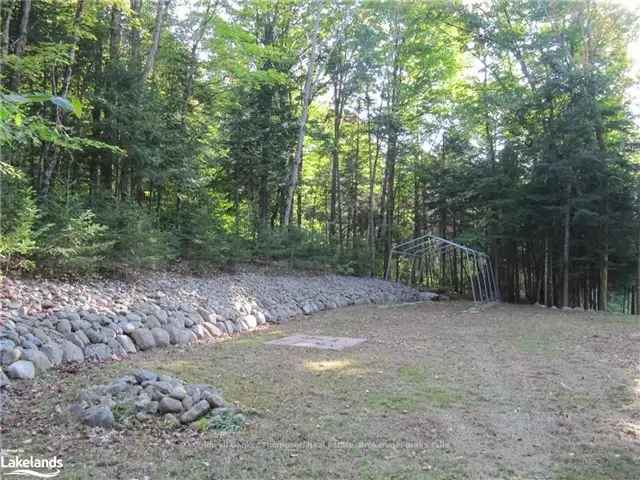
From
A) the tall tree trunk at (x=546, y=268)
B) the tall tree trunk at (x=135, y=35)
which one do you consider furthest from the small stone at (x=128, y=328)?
the tall tree trunk at (x=546, y=268)

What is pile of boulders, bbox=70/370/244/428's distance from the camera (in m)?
2.63

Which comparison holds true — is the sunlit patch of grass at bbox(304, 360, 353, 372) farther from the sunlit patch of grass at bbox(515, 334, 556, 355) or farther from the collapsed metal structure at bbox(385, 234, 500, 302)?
the collapsed metal structure at bbox(385, 234, 500, 302)

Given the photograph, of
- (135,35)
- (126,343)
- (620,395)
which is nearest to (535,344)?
(620,395)

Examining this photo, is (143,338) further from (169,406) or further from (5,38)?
(5,38)

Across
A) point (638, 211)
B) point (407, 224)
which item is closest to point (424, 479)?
point (638, 211)

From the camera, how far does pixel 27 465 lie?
7.04 ft

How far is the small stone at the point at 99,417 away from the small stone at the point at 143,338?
6.70 ft

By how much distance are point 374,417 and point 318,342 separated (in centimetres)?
274

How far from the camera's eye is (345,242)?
1396 centimetres

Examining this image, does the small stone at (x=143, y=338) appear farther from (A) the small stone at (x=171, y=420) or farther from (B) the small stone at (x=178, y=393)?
(A) the small stone at (x=171, y=420)

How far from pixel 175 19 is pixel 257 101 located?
109 inches

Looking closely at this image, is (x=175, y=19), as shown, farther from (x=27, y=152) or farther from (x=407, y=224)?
(x=407, y=224)

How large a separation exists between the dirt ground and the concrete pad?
262mm

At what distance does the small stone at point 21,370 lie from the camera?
3274 millimetres
